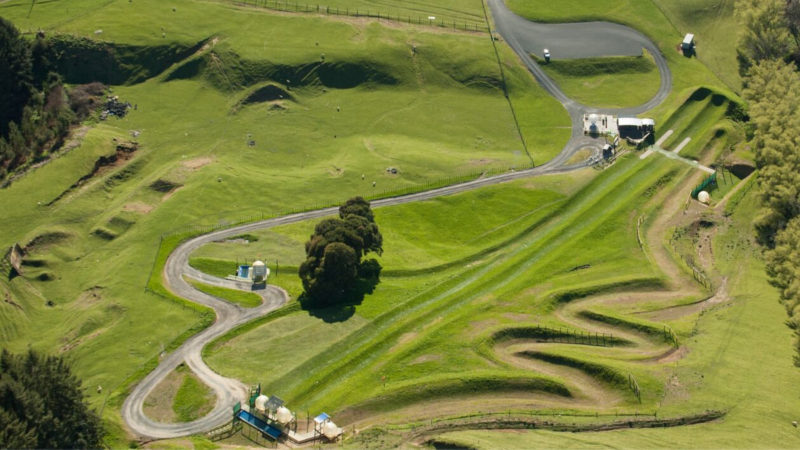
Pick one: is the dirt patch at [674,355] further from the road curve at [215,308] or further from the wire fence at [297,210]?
the wire fence at [297,210]

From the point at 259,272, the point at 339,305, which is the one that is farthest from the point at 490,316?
the point at 259,272

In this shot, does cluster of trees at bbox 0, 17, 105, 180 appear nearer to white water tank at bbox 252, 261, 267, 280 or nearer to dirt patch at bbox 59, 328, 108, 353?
dirt patch at bbox 59, 328, 108, 353

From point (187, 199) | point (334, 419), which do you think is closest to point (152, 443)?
point (334, 419)

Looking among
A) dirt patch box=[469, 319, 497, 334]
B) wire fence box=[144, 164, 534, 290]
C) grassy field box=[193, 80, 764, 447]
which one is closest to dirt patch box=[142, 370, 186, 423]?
grassy field box=[193, 80, 764, 447]

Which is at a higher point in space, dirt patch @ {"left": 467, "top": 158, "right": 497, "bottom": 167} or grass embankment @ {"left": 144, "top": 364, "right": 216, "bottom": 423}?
dirt patch @ {"left": 467, "top": 158, "right": 497, "bottom": 167}

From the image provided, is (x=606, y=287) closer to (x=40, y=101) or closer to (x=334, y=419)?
(x=334, y=419)

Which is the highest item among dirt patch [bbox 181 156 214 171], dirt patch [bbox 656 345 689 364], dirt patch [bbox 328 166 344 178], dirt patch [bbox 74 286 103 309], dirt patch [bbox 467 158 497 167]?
dirt patch [bbox 467 158 497 167]

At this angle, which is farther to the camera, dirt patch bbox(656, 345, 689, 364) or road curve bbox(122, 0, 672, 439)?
dirt patch bbox(656, 345, 689, 364)

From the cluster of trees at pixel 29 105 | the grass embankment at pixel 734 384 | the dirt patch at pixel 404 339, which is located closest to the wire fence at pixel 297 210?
the dirt patch at pixel 404 339
